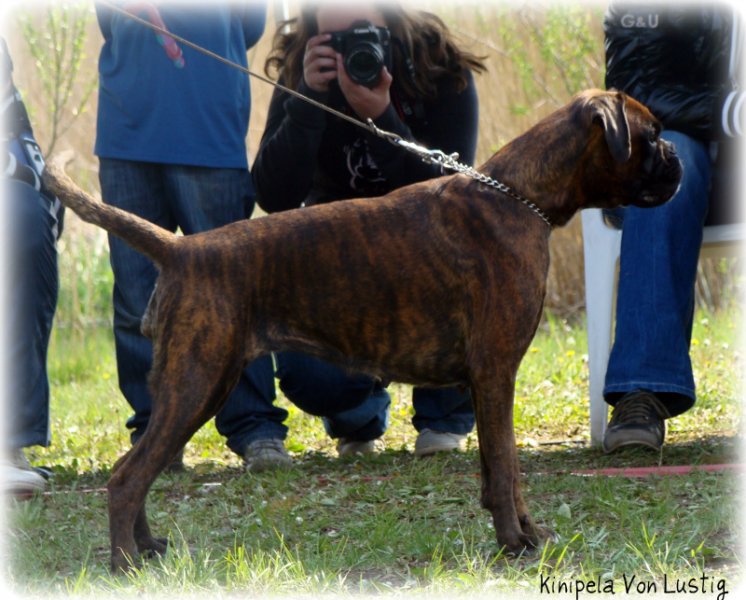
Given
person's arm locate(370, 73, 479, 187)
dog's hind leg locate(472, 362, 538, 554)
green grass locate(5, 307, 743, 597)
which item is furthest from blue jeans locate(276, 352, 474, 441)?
dog's hind leg locate(472, 362, 538, 554)

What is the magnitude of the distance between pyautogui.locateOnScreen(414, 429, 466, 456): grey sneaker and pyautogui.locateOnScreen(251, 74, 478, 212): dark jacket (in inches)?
44.8

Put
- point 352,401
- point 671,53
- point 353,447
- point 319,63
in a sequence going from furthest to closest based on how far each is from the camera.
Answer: point 353,447 → point 352,401 → point 671,53 → point 319,63

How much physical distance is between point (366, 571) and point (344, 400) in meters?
1.87

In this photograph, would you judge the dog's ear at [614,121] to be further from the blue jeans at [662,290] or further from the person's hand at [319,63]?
the person's hand at [319,63]

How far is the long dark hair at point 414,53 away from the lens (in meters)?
4.93

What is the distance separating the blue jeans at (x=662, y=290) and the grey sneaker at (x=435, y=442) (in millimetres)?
784

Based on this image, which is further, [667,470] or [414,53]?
[414,53]

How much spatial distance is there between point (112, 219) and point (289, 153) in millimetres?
1561

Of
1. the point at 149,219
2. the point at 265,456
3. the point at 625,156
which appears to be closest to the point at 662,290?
the point at 625,156

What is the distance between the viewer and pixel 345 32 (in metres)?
4.43

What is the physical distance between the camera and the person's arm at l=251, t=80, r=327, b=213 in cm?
470

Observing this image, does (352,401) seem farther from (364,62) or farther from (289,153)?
(364,62)

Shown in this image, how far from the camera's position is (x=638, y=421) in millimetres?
4605

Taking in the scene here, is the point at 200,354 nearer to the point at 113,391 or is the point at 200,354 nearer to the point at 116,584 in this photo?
the point at 116,584
